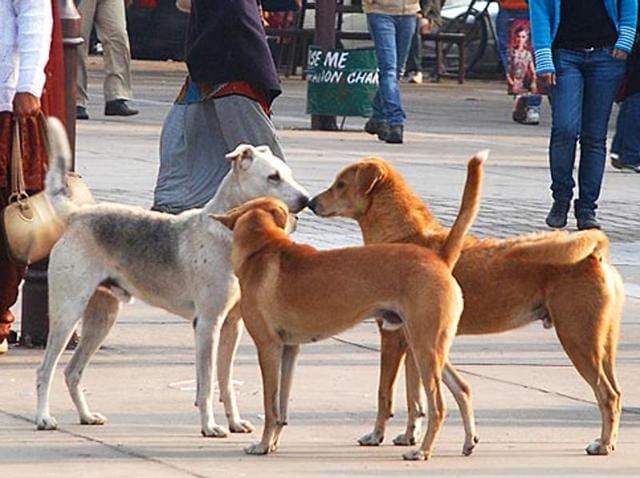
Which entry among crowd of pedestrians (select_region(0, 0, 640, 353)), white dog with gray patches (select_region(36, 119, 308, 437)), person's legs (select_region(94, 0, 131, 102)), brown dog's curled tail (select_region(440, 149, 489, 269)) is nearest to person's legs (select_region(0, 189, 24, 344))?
crowd of pedestrians (select_region(0, 0, 640, 353))

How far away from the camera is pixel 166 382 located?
7742 millimetres

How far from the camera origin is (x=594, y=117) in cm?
1197

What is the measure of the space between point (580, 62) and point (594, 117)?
41cm

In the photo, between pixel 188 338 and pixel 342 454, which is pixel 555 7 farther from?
pixel 342 454

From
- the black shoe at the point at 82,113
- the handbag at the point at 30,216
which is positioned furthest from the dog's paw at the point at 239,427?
the black shoe at the point at 82,113

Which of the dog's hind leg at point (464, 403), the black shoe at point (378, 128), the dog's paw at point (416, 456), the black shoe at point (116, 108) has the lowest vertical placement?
the black shoe at point (116, 108)

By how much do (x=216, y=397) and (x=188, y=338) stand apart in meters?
1.20

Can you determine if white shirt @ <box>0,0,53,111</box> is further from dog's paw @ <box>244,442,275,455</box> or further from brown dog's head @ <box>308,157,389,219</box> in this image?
dog's paw @ <box>244,442,275,455</box>

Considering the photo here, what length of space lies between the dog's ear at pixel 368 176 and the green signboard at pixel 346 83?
11.2 meters

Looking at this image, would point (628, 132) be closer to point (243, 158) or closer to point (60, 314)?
point (243, 158)

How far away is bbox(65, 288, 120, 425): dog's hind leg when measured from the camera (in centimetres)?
704

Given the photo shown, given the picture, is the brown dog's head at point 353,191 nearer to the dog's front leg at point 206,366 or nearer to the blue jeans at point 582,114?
the dog's front leg at point 206,366

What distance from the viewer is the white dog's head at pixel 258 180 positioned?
23.4ft

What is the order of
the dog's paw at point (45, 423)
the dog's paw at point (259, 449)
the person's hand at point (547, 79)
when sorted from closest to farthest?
the dog's paw at point (259, 449)
the dog's paw at point (45, 423)
the person's hand at point (547, 79)
